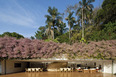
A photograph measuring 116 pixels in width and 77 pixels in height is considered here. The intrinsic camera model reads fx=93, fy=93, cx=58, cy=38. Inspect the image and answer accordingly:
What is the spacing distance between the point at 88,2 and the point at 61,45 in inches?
563

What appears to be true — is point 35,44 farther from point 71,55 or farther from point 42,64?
point 42,64

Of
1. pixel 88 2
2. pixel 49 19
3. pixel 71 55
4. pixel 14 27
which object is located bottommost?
pixel 71 55

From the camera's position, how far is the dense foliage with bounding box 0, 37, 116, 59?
440 inches

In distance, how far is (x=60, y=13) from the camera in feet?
78.1

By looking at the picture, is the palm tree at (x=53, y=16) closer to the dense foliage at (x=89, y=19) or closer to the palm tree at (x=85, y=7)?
the dense foliage at (x=89, y=19)

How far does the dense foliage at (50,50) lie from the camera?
11.2 meters

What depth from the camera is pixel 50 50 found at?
11648 mm

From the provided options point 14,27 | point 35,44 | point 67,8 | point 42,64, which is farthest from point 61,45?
point 67,8

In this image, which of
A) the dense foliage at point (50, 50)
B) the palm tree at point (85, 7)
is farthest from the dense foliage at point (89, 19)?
the dense foliage at point (50, 50)

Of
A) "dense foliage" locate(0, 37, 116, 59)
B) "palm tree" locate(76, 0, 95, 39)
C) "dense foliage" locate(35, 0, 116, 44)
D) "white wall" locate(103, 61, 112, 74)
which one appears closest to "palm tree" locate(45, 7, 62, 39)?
"dense foliage" locate(35, 0, 116, 44)

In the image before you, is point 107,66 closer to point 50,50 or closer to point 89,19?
point 50,50

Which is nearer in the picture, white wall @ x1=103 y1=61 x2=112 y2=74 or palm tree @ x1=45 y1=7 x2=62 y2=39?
white wall @ x1=103 y1=61 x2=112 y2=74

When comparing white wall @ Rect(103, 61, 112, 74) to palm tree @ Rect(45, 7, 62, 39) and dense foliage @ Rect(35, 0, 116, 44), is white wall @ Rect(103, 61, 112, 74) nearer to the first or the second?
dense foliage @ Rect(35, 0, 116, 44)

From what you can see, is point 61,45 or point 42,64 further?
point 42,64
